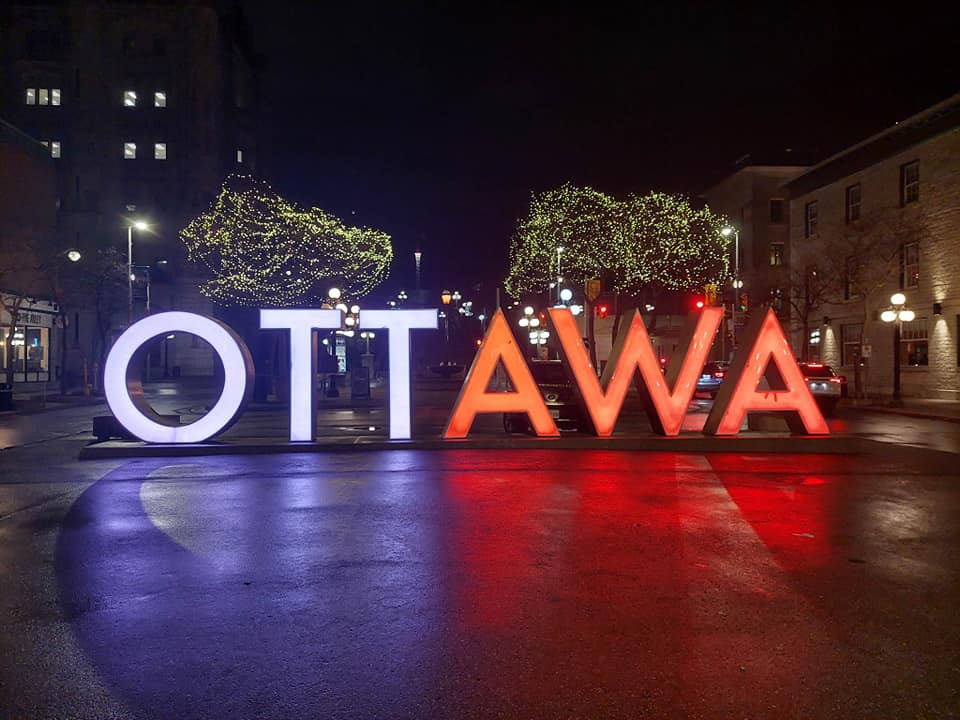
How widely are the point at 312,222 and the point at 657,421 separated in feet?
106

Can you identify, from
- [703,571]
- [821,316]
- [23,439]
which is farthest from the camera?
[821,316]

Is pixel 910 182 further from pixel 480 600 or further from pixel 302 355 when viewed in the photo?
pixel 480 600

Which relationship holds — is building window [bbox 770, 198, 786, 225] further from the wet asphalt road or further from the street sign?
the wet asphalt road

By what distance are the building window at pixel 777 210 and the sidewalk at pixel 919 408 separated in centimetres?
2525

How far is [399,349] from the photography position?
16.5m

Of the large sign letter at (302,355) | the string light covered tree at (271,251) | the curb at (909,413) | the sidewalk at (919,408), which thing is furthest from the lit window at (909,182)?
the large sign letter at (302,355)

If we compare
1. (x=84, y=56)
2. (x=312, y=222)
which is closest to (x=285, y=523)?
(x=312, y=222)

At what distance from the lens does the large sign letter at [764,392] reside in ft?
53.1

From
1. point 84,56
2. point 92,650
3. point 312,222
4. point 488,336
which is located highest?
point 84,56

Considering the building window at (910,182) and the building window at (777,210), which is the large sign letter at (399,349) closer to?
the building window at (910,182)

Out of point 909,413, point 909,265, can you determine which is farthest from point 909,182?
point 909,413

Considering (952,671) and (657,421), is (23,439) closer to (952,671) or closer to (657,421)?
(657,421)

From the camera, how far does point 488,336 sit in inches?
642

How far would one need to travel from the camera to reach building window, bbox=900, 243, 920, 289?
34.0 m
